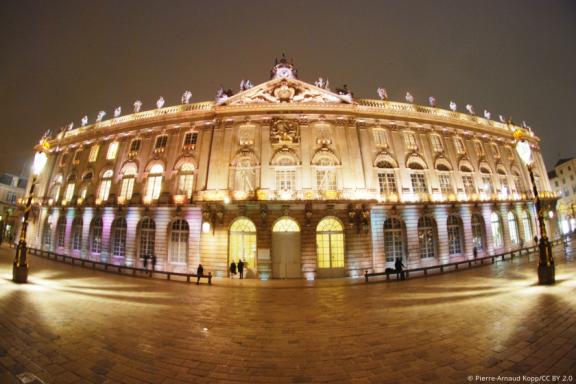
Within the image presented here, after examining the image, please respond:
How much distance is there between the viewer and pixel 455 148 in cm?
2575

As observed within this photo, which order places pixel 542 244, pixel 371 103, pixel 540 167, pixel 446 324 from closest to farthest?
pixel 446 324 → pixel 542 244 → pixel 371 103 → pixel 540 167

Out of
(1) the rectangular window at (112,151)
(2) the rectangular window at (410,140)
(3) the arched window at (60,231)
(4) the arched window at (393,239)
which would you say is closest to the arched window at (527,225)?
(2) the rectangular window at (410,140)

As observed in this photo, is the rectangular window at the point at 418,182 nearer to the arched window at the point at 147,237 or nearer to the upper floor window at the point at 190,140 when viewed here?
the upper floor window at the point at 190,140

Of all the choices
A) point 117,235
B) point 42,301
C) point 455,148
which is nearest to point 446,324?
point 42,301

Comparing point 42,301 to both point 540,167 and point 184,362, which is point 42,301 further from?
point 540,167

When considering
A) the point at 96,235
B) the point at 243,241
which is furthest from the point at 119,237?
the point at 243,241

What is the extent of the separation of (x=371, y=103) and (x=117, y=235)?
28.6 metres

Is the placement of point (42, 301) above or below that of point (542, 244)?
below

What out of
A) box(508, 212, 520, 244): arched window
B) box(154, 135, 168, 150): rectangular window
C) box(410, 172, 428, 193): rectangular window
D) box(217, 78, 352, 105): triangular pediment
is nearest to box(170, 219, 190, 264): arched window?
box(154, 135, 168, 150): rectangular window

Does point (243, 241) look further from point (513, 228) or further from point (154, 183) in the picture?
point (513, 228)

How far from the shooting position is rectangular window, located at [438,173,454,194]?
78.6 feet

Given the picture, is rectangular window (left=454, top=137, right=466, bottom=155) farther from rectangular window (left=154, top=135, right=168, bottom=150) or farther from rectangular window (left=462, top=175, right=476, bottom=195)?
rectangular window (left=154, top=135, right=168, bottom=150)

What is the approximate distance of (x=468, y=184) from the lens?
83.3ft

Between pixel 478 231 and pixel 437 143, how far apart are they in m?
9.91
